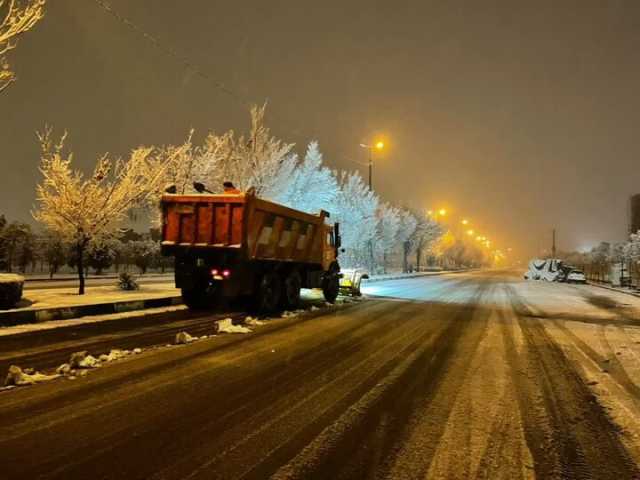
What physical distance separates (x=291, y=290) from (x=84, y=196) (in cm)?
813

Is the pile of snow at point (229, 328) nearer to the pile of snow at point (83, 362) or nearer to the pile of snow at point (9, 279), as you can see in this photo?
the pile of snow at point (83, 362)

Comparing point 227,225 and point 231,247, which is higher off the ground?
point 227,225

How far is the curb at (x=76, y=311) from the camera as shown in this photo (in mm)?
11227

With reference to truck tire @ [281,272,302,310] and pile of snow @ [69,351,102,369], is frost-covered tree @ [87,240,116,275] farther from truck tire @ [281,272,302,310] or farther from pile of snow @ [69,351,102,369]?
pile of snow @ [69,351,102,369]

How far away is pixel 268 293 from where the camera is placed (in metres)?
14.2

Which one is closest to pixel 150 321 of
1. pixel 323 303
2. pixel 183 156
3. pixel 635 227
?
pixel 323 303

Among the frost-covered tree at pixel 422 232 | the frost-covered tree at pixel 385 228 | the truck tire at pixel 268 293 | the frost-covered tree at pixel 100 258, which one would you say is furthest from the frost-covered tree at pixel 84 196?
the frost-covered tree at pixel 422 232

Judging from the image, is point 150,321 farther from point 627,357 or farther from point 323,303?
point 627,357

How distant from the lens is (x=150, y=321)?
39.2 ft

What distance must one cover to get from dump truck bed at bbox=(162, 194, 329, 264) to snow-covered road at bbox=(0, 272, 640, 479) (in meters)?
3.94

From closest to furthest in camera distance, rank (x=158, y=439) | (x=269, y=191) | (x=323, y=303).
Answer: (x=158, y=439)
(x=323, y=303)
(x=269, y=191)

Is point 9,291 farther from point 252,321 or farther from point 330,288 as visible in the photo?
point 330,288

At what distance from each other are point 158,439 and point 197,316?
880cm

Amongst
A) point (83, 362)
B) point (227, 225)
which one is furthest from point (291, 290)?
point (83, 362)
